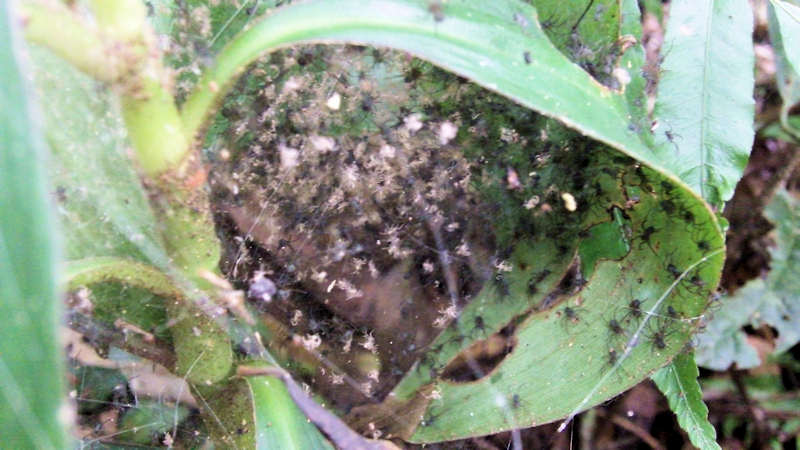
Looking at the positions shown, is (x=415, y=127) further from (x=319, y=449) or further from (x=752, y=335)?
(x=752, y=335)

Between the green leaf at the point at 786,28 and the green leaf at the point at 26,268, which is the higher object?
the green leaf at the point at 26,268

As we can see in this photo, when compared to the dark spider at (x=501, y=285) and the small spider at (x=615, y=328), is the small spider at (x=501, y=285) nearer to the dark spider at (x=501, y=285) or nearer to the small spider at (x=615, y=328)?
the dark spider at (x=501, y=285)

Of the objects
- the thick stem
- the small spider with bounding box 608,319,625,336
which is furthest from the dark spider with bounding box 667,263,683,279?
the thick stem

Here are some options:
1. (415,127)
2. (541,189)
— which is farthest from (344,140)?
(541,189)

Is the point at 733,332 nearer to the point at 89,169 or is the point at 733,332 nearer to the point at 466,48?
the point at 466,48

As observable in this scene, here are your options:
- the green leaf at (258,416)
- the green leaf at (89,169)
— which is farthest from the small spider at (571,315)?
the green leaf at (89,169)
